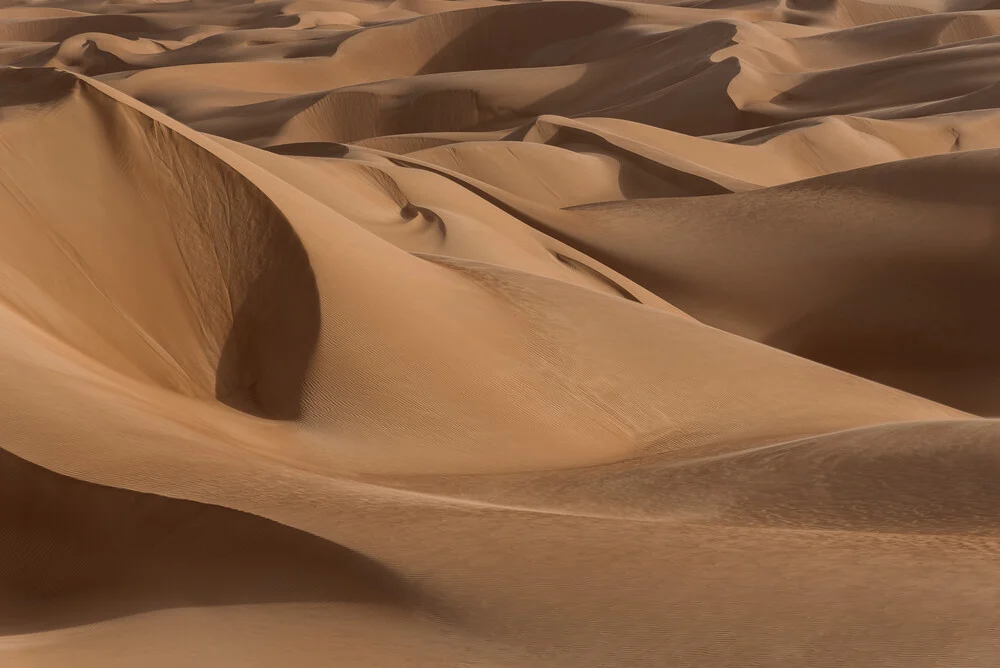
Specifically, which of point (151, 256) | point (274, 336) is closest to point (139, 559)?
point (274, 336)

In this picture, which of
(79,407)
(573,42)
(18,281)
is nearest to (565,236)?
(18,281)

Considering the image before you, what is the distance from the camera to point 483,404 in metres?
3.73

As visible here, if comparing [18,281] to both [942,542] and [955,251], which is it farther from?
[955,251]

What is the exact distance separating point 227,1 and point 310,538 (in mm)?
22942

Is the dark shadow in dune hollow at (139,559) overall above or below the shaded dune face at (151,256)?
below

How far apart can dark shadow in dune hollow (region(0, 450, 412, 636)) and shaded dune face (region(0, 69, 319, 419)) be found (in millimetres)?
1023

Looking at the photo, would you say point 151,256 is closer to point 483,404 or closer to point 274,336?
point 274,336

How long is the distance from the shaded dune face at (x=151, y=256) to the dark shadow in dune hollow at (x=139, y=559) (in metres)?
1.02

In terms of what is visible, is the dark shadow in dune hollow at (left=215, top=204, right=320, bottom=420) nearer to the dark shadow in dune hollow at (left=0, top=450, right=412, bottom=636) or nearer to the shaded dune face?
the shaded dune face

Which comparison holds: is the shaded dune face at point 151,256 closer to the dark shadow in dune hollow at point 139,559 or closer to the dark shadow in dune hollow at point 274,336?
the dark shadow in dune hollow at point 274,336

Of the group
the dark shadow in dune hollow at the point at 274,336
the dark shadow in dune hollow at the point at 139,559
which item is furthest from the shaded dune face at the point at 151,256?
the dark shadow in dune hollow at the point at 139,559

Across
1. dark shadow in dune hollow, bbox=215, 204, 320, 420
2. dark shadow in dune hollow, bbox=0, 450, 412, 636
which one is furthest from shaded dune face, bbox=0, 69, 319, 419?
dark shadow in dune hollow, bbox=0, 450, 412, 636

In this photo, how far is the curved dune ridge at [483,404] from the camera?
77.1 inches

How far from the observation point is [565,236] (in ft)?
22.1
